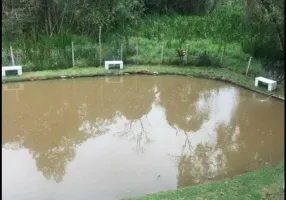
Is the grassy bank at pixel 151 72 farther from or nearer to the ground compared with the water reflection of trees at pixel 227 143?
farther from the ground

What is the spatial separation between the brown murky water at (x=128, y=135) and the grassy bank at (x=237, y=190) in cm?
48

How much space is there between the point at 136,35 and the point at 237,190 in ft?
26.4

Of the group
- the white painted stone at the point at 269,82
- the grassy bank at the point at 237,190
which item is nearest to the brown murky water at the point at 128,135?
the white painted stone at the point at 269,82

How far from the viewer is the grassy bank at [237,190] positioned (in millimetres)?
4438

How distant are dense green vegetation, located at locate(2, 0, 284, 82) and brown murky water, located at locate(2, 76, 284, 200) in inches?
41.3

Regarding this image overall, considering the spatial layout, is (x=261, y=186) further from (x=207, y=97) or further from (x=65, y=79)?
(x=65, y=79)

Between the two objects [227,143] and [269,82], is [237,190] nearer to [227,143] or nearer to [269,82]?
[227,143]

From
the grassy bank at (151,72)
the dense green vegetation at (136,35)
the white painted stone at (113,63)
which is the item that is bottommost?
the grassy bank at (151,72)

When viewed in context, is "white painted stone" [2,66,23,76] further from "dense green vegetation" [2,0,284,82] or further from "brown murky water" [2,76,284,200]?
"brown murky water" [2,76,284,200]

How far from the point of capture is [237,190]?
15.1ft

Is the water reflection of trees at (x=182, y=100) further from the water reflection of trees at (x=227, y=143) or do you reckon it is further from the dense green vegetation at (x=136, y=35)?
the dense green vegetation at (x=136, y=35)

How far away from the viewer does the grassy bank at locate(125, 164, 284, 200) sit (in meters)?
4.44

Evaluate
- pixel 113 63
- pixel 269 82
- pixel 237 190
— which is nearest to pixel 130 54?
pixel 113 63

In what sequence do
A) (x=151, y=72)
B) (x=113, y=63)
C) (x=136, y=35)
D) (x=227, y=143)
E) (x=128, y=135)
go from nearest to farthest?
1. (x=227, y=143)
2. (x=128, y=135)
3. (x=151, y=72)
4. (x=113, y=63)
5. (x=136, y=35)
